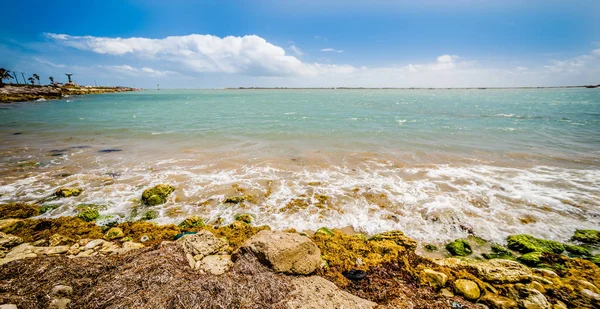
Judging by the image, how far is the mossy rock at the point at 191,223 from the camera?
285 inches

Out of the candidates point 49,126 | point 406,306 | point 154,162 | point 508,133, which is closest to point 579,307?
point 406,306

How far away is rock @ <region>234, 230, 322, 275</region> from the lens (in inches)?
177

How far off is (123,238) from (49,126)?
2768cm

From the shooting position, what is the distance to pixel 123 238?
6.30 metres

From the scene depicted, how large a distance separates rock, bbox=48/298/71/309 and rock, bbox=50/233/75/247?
3.49 meters

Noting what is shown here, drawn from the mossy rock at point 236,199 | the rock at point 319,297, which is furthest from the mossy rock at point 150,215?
the rock at point 319,297

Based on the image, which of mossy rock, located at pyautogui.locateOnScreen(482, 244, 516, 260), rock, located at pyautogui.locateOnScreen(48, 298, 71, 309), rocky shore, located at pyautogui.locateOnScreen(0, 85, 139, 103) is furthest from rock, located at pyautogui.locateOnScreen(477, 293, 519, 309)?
rocky shore, located at pyautogui.locateOnScreen(0, 85, 139, 103)

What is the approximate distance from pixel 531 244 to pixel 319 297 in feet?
22.2

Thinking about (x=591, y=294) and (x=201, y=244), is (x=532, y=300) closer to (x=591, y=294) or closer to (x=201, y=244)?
(x=591, y=294)

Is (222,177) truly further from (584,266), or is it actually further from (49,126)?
(49,126)

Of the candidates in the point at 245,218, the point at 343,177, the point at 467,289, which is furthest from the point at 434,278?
the point at 343,177

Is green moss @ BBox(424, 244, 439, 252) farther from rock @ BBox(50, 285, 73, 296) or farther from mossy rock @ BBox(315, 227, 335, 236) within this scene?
rock @ BBox(50, 285, 73, 296)

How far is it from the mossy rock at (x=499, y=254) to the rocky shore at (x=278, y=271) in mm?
24

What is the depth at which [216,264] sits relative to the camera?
4781 mm
